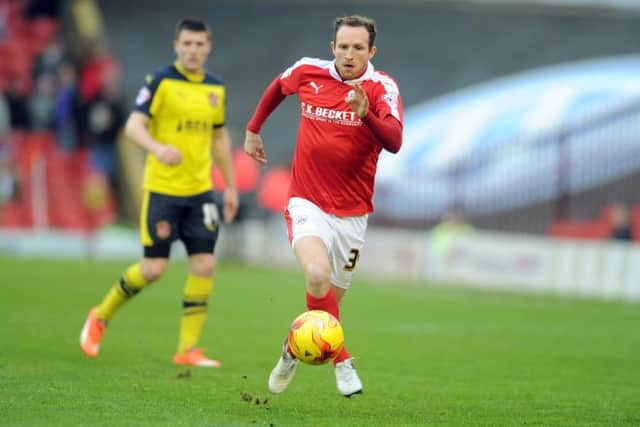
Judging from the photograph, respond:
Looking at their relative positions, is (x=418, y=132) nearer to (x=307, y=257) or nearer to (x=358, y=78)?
(x=358, y=78)

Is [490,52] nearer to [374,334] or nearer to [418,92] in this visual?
[418,92]

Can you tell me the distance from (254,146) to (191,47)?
1.64 metres

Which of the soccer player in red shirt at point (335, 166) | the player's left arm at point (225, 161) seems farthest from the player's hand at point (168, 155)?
the soccer player in red shirt at point (335, 166)

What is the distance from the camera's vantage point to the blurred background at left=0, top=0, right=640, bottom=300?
22.6 meters

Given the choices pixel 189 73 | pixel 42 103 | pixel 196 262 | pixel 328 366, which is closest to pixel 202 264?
pixel 196 262

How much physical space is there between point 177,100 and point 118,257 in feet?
53.9

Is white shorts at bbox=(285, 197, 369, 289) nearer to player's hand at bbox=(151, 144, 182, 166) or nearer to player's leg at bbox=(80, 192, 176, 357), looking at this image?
player's hand at bbox=(151, 144, 182, 166)

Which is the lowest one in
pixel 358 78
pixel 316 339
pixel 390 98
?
pixel 316 339

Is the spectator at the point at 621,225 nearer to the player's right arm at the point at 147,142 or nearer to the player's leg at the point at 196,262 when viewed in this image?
the player's leg at the point at 196,262

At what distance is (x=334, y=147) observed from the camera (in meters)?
8.02

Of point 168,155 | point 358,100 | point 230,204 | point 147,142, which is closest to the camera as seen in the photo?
point 358,100

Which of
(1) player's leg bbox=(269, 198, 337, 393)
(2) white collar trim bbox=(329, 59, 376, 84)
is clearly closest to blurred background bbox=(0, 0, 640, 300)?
(2) white collar trim bbox=(329, 59, 376, 84)

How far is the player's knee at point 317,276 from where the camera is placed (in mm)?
7562

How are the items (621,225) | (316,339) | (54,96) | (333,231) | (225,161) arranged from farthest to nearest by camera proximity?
(54,96) → (621,225) → (225,161) → (333,231) → (316,339)
